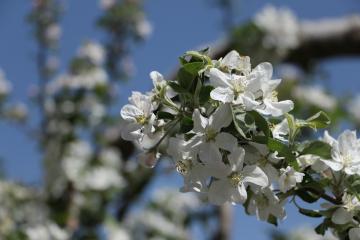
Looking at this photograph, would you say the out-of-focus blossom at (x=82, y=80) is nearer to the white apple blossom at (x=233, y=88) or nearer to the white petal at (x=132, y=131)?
the white petal at (x=132, y=131)

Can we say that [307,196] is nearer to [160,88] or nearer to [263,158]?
[263,158]

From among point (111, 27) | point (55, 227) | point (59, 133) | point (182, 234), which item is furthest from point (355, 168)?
point (182, 234)

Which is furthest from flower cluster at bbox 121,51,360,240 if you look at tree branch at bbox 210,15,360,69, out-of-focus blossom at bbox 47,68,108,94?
tree branch at bbox 210,15,360,69

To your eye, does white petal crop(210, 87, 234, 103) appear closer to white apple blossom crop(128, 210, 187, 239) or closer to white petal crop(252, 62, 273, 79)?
white petal crop(252, 62, 273, 79)

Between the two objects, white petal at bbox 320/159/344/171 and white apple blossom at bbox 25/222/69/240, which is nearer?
white petal at bbox 320/159/344/171

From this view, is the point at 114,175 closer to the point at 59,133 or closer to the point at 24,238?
the point at 59,133

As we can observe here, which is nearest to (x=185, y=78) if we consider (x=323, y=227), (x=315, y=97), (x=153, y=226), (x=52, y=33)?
(x=323, y=227)

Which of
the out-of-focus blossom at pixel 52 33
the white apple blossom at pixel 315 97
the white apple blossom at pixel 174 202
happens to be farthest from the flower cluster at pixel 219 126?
the white apple blossom at pixel 174 202
